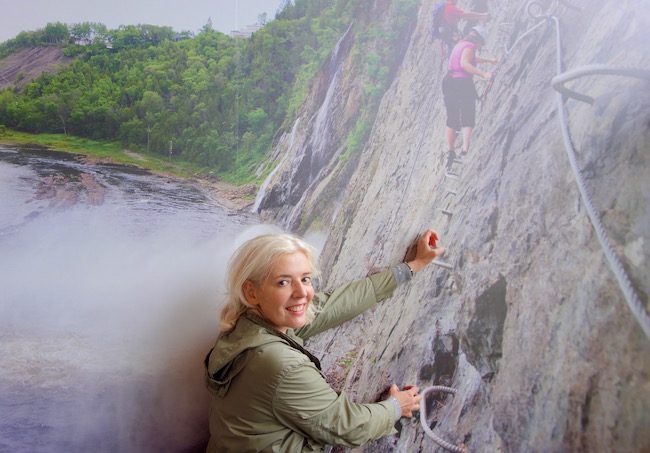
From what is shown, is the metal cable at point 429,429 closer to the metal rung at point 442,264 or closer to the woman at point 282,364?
the woman at point 282,364

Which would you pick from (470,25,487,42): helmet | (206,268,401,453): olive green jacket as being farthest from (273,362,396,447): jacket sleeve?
(470,25,487,42): helmet

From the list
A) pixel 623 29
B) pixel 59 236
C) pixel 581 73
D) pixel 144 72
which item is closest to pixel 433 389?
pixel 581 73

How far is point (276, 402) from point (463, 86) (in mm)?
1321

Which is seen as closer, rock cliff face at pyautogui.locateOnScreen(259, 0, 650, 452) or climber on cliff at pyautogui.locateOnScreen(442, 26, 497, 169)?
rock cliff face at pyautogui.locateOnScreen(259, 0, 650, 452)

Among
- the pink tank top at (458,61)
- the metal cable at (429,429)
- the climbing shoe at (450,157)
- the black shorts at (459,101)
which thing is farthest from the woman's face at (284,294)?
the pink tank top at (458,61)

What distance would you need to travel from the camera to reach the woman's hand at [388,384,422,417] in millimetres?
2154

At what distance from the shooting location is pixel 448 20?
2.20 meters

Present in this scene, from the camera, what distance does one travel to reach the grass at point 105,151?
8.70 feet

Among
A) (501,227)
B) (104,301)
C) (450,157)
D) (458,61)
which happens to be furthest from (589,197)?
(104,301)

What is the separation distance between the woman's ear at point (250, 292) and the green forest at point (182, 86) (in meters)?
0.76

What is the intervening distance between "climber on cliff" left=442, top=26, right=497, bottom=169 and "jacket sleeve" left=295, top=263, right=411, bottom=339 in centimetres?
55

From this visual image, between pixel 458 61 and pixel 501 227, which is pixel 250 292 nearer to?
pixel 501 227

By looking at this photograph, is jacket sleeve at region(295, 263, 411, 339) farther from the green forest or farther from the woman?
the green forest

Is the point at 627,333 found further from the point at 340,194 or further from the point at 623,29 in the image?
the point at 340,194
